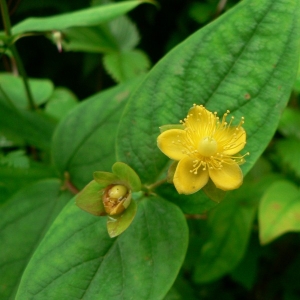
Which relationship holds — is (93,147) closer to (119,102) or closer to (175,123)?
(119,102)

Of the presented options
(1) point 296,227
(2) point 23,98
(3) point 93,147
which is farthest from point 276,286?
(2) point 23,98

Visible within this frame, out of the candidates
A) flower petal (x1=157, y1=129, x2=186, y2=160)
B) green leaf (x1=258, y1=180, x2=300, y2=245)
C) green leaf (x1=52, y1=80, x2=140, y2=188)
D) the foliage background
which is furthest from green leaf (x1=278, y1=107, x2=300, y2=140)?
flower petal (x1=157, y1=129, x2=186, y2=160)

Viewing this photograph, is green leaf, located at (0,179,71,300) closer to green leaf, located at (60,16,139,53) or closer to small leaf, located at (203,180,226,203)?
small leaf, located at (203,180,226,203)

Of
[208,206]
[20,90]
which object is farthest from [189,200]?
[20,90]

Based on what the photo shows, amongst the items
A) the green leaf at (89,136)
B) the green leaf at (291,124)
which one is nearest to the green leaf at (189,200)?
the green leaf at (89,136)

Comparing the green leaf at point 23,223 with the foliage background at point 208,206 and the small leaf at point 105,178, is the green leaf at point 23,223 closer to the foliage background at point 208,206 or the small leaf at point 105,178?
the foliage background at point 208,206

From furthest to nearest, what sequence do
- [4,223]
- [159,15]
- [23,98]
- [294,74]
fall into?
[159,15]
[23,98]
[4,223]
[294,74]
